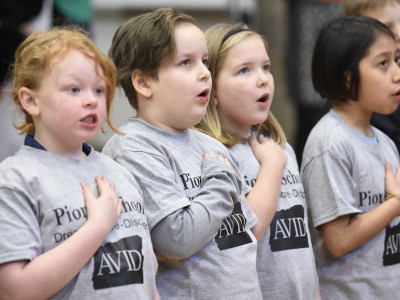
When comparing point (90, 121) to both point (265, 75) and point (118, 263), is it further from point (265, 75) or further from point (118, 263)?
point (265, 75)

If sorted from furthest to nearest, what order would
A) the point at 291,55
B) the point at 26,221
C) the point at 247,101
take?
the point at 291,55, the point at 247,101, the point at 26,221

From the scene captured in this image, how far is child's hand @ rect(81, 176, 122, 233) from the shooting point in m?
2.04

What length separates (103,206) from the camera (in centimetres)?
207

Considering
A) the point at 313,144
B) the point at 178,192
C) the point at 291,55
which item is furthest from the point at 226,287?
the point at 291,55

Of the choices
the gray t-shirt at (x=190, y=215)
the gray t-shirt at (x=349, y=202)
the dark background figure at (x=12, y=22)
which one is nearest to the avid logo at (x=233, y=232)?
the gray t-shirt at (x=190, y=215)

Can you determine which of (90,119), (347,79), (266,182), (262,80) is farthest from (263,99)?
(90,119)

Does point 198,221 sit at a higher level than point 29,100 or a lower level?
lower

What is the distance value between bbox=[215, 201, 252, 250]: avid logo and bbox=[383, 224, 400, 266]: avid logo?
2.13 ft

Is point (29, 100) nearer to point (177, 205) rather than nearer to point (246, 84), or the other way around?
point (177, 205)

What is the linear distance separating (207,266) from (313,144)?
757 millimetres

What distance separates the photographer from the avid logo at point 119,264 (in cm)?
204

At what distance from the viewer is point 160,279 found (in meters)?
2.32

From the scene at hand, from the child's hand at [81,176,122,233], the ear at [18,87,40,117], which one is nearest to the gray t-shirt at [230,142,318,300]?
the child's hand at [81,176,122,233]

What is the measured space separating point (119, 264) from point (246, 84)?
2.67ft
